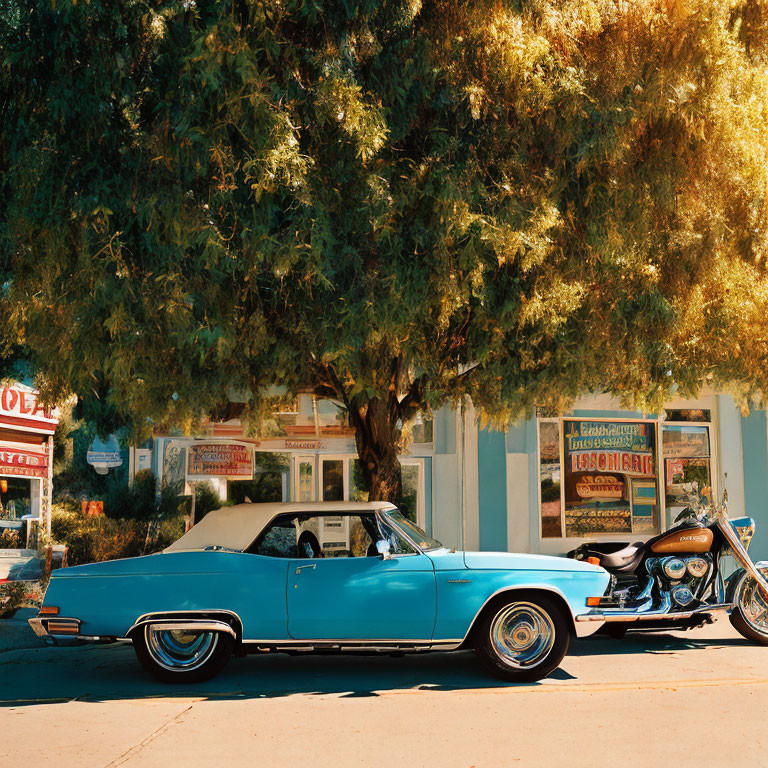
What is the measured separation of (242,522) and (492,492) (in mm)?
8759

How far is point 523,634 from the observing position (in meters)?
7.63

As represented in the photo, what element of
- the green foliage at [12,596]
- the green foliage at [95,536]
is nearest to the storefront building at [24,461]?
the green foliage at [95,536]

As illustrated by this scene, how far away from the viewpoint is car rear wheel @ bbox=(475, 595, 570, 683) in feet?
24.8

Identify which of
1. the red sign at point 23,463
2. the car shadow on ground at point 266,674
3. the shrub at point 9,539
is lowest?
the car shadow on ground at point 266,674

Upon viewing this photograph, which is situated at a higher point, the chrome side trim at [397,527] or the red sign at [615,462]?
the red sign at [615,462]

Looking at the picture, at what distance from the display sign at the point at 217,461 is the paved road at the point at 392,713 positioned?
6.86 m

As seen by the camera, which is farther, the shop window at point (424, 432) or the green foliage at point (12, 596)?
the shop window at point (424, 432)

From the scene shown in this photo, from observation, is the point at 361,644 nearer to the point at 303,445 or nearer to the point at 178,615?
the point at 178,615

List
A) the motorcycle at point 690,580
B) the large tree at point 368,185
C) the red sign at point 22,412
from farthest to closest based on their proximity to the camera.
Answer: the red sign at point 22,412
the motorcycle at point 690,580
the large tree at point 368,185

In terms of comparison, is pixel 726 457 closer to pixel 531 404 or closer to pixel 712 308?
pixel 712 308

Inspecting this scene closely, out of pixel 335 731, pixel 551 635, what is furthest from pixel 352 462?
pixel 335 731

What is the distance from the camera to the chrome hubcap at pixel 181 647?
301 inches

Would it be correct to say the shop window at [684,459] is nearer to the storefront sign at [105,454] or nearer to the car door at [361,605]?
the storefront sign at [105,454]

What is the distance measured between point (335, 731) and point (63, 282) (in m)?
4.20
